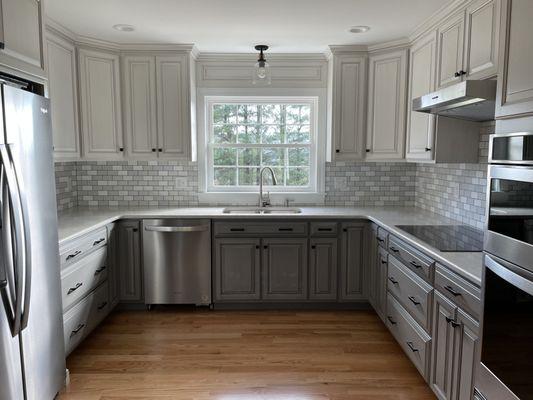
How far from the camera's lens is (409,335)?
2527 millimetres

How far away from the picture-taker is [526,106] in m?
1.29

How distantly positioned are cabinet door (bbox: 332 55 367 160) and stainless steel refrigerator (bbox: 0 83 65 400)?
240 centimetres

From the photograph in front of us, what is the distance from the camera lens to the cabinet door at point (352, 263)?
11.4 ft

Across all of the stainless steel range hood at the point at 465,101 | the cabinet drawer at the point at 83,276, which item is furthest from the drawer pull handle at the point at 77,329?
the stainless steel range hood at the point at 465,101

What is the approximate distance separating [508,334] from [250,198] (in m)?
2.86

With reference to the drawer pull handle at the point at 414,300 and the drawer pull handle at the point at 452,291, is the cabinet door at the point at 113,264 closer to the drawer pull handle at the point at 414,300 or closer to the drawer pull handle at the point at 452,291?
the drawer pull handle at the point at 414,300

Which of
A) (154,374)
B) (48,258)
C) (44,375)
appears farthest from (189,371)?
(48,258)

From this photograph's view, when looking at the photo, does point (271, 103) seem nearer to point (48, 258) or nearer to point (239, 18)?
point (239, 18)

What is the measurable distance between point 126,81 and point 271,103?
140cm

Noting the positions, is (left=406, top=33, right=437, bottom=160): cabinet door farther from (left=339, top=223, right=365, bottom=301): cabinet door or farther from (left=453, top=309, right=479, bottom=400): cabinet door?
(left=453, top=309, right=479, bottom=400): cabinet door

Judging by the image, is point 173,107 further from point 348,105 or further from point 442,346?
point 442,346

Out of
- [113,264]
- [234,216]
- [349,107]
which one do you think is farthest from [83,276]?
[349,107]

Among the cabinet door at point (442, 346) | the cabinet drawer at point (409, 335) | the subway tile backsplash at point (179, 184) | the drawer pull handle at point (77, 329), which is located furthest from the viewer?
the subway tile backsplash at point (179, 184)

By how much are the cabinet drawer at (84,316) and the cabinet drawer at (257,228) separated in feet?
3.48
